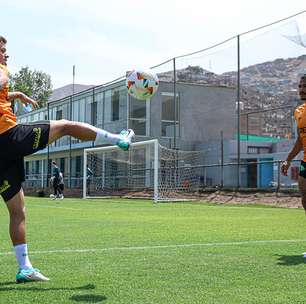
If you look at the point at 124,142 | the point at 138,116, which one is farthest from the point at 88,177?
the point at 124,142

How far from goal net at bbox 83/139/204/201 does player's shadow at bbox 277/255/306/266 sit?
62.3 ft

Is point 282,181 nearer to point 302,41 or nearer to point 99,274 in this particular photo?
point 302,41

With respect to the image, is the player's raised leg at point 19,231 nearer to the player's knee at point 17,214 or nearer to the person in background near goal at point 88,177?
the player's knee at point 17,214

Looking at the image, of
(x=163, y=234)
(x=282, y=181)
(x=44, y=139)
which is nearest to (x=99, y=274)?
(x=44, y=139)

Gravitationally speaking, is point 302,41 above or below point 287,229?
above

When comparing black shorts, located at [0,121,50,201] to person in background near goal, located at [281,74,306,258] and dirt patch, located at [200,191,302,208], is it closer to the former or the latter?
person in background near goal, located at [281,74,306,258]

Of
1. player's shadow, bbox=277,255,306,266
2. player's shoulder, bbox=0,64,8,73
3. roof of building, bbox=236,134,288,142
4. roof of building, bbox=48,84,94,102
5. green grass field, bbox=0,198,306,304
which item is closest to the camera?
green grass field, bbox=0,198,306,304

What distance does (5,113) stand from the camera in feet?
15.3

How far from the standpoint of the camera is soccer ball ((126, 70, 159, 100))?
9.53m

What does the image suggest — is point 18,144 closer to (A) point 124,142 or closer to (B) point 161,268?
(A) point 124,142

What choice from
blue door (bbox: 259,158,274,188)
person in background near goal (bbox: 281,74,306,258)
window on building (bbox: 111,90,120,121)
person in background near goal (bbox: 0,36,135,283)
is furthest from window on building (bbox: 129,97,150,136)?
person in background near goal (bbox: 0,36,135,283)

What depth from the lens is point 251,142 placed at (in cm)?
3456

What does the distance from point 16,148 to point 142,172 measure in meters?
26.3

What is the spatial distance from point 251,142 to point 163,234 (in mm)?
26402
